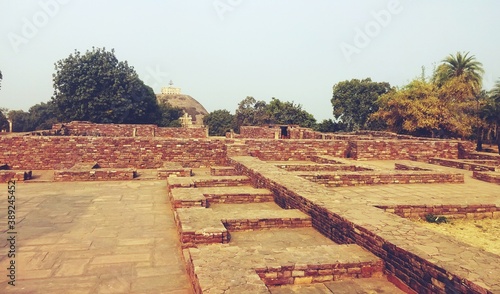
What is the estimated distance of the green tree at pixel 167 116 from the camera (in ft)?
125

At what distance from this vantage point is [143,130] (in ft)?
75.5

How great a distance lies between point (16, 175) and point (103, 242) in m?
5.57

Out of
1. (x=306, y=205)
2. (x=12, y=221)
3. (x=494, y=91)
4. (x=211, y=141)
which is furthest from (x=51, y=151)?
(x=494, y=91)

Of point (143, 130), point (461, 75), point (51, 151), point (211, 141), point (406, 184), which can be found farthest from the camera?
point (461, 75)

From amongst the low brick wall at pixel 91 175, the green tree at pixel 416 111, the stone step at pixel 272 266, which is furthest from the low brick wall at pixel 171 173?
the green tree at pixel 416 111

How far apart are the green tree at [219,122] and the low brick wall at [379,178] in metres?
32.7

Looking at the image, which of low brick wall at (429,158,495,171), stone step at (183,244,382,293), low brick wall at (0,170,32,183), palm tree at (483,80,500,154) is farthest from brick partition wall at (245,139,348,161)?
palm tree at (483,80,500,154)

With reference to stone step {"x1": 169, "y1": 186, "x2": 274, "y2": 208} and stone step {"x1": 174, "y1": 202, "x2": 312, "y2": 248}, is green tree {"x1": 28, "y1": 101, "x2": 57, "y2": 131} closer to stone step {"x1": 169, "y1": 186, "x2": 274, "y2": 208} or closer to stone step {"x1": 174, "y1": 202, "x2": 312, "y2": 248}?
stone step {"x1": 169, "y1": 186, "x2": 274, "y2": 208}

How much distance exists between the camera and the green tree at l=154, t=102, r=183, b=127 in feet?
125

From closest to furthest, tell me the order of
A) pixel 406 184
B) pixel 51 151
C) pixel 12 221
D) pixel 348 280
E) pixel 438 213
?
pixel 348 280 → pixel 12 221 → pixel 438 213 → pixel 406 184 → pixel 51 151

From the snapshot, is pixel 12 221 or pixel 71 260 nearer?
pixel 71 260

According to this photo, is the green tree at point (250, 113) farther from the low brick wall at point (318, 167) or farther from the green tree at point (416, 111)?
the low brick wall at point (318, 167)

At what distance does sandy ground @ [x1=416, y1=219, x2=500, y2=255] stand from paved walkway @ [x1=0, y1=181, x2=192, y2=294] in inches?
151

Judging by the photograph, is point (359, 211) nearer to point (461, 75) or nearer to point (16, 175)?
point (16, 175)
